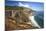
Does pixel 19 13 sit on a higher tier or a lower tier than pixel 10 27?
higher

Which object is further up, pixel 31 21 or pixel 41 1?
pixel 41 1

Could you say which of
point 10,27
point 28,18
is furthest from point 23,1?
point 10,27

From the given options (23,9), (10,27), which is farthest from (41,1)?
(10,27)

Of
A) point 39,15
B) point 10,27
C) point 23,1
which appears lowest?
point 10,27
